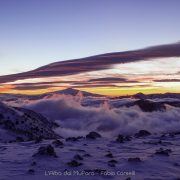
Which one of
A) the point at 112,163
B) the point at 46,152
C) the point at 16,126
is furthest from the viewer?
the point at 16,126

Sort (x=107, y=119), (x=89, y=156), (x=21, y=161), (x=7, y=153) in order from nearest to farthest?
(x=21, y=161) < (x=89, y=156) < (x=7, y=153) < (x=107, y=119)

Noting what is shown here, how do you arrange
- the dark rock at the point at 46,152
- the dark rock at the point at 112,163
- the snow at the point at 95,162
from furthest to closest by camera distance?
the dark rock at the point at 46,152, the dark rock at the point at 112,163, the snow at the point at 95,162

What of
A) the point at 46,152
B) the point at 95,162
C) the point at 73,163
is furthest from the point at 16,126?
the point at 73,163

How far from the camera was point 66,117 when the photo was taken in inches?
7751

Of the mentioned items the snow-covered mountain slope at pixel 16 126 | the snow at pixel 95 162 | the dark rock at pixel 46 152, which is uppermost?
the dark rock at pixel 46 152

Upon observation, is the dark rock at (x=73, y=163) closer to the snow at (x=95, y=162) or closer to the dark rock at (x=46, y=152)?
the snow at (x=95, y=162)

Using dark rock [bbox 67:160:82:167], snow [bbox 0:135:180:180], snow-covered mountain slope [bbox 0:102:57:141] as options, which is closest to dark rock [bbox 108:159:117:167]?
snow [bbox 0:135:180:180]

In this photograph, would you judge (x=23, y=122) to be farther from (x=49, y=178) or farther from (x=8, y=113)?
(x=49, y=178)

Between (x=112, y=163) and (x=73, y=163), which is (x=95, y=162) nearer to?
(x=112, y=163)

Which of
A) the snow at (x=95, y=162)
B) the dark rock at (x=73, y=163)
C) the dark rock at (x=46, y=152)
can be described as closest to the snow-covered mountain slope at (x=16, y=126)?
the snow at (x=95, y=162)

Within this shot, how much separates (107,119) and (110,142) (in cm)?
17241

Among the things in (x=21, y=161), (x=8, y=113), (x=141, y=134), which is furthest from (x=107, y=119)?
(x=21, y=161)

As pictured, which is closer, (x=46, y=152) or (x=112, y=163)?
(x=112, y=163)

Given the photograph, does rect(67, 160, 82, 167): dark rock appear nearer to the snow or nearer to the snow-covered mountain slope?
the snow
